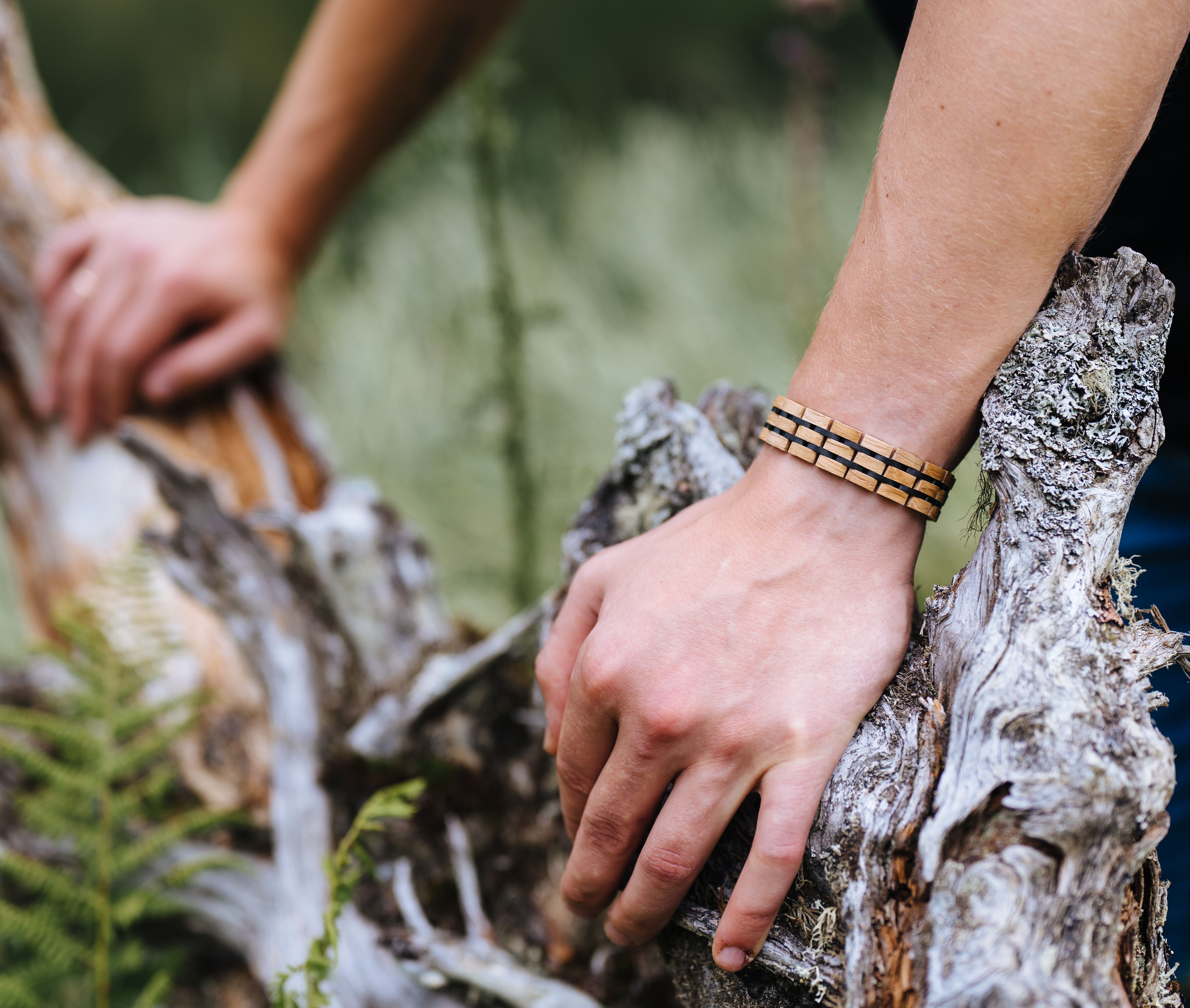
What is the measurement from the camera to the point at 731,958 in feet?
2.20

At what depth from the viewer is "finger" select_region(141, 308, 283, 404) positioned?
5.30 feet

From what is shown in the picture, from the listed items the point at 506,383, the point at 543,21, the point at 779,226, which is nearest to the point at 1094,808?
the point at 506,383

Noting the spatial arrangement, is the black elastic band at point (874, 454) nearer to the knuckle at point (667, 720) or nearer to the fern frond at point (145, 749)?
the knuckle at point (667, 720)

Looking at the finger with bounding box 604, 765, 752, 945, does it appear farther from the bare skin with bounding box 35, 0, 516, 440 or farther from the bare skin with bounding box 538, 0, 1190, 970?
the bare skin with bounding box 35, 0, 516, 440

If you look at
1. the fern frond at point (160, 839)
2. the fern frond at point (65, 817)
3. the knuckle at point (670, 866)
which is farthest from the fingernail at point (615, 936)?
the fern frond at point (65, 817)

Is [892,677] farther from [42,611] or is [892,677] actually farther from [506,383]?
[42,611]

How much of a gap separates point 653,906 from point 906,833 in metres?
0.22

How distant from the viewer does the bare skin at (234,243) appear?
153 centimetres

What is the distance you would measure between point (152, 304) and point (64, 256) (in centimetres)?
26

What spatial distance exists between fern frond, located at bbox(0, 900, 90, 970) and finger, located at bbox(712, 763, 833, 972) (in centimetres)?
92

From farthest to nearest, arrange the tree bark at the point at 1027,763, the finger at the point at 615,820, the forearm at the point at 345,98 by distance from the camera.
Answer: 1. the forearm at the point at 345,98
2. the finger at the point at 615,820
3. the tree bark at the point at 1027,763

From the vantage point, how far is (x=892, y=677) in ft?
2.27

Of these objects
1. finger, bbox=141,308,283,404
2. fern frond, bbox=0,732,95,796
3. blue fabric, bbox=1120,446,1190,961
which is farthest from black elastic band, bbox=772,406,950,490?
finger, bbox=141,308,283,404

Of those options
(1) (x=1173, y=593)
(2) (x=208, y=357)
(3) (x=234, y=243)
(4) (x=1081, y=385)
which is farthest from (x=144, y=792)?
(1) (x=1173, y=593)
